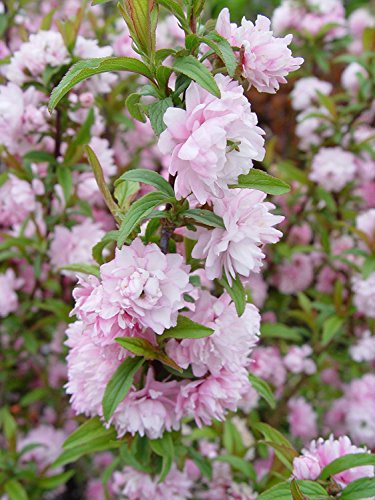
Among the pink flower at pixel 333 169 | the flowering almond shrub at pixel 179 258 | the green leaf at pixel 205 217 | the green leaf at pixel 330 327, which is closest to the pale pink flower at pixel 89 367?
the flowering almond shrub at pixel 179 258

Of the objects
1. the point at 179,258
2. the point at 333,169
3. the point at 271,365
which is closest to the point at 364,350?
the point at 271,365

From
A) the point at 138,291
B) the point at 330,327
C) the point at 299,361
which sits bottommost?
the point at 299,361

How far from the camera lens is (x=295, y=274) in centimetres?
180

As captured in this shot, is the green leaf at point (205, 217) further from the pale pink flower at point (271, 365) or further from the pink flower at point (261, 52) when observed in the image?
the pale pink flower at point (271, 365)

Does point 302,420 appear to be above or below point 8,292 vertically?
below

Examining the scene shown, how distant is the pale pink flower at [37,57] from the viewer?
1.19 m

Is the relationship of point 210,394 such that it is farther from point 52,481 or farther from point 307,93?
point 307,93

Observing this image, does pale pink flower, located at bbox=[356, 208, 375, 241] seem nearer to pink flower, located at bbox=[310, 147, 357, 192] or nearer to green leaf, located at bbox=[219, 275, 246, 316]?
pink flower, located at bbox=[310, 147, 357, 192]

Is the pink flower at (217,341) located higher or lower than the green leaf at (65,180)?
lower

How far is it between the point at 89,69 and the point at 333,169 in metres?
1.09

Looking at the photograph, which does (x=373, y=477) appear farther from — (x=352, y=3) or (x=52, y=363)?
(x=352, y=3)

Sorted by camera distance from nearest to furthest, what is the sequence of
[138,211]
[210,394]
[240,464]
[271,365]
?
[138,211] → [210,394] → [240,464] → [271,365]

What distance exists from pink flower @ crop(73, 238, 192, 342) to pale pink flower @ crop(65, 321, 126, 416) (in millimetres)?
79

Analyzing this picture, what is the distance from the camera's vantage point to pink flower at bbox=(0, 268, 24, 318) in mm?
1409
